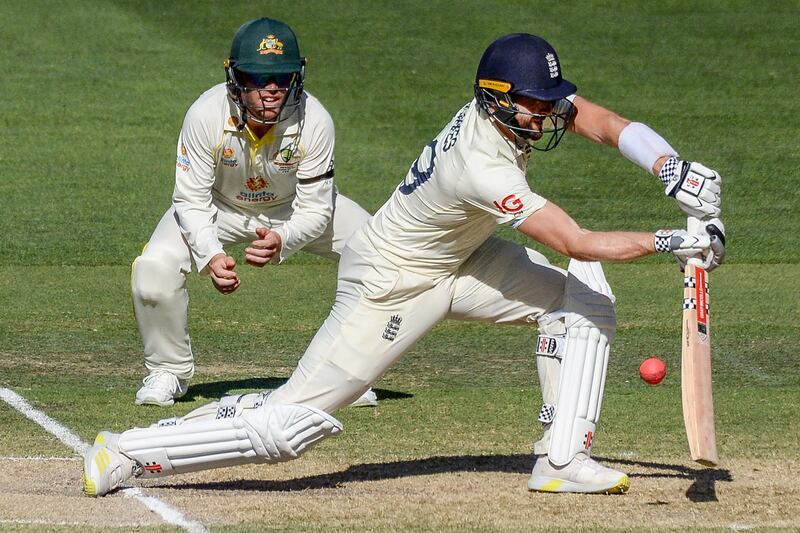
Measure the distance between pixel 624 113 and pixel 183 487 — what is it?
11.2m

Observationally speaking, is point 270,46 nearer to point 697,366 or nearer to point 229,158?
point 229,158

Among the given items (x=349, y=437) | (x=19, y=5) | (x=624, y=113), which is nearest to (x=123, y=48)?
(x=19, y=5)

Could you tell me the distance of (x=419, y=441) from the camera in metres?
7.22

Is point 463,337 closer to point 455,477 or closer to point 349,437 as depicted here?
point 349,437

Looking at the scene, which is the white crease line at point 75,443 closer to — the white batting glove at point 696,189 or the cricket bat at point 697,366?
the cricket bat at point 697,366

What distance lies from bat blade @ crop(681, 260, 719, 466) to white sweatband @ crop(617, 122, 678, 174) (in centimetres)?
58

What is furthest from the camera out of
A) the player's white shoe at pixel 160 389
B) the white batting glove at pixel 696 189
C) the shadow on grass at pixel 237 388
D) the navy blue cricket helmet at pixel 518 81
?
the shadow on grass at pixel 237 388

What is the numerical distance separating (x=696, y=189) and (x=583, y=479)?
4.37 feet

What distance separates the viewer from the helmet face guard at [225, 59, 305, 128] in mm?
7383

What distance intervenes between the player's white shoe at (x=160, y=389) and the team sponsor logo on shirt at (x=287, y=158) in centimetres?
139

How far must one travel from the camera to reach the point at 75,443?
6.99 meters

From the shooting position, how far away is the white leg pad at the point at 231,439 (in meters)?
5.88

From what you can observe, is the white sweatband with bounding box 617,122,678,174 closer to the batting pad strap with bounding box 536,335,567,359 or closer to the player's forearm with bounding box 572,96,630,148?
the player's forearm with bounding box 572,96,630,148

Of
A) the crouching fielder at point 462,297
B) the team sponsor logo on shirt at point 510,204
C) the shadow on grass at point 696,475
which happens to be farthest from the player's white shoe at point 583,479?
the team sponsor logo on shirt at point 510,204
